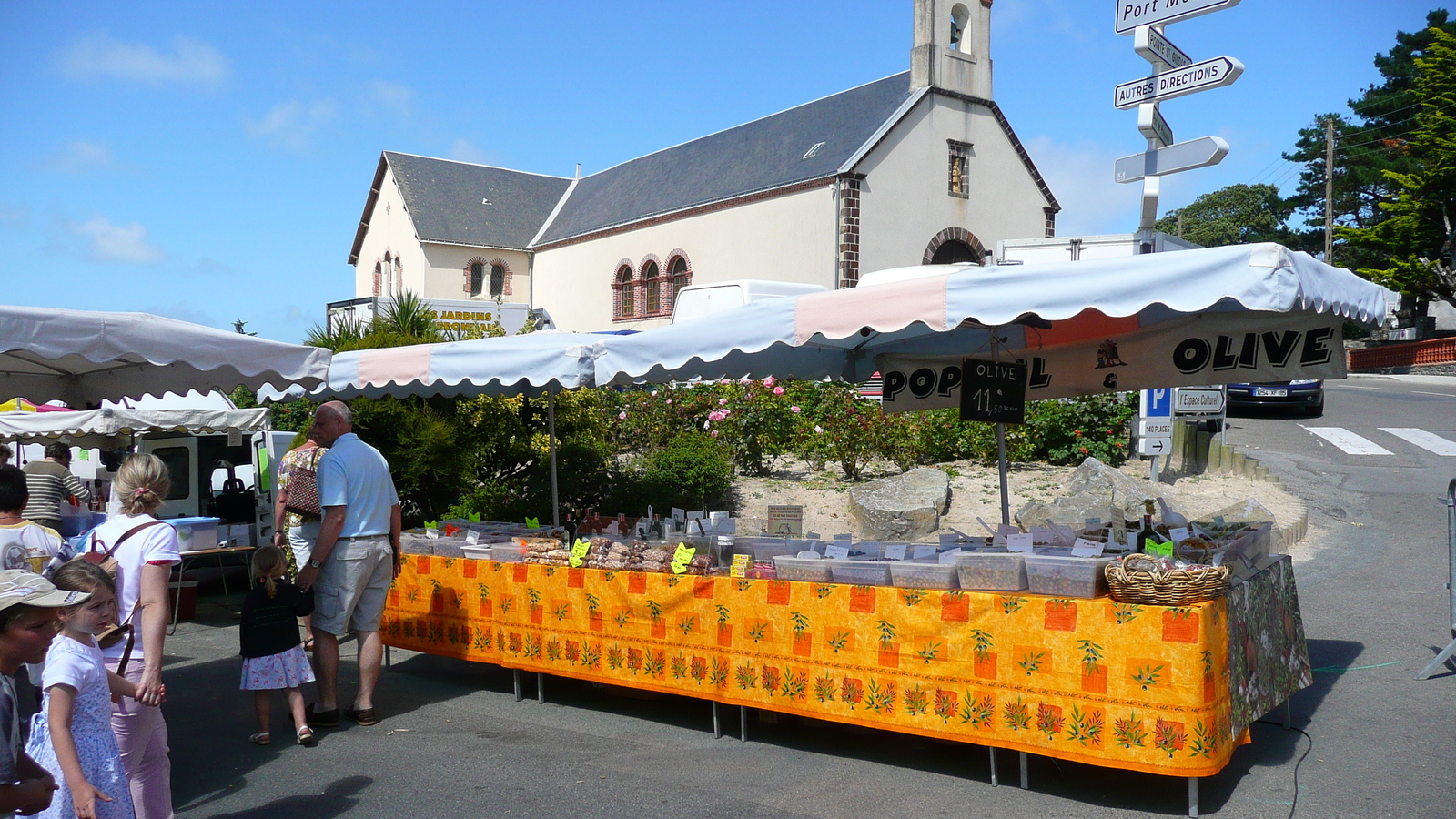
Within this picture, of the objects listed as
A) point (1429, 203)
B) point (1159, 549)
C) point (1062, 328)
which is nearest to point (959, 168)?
point (1429, 203)

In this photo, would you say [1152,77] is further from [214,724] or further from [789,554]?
[214,724]

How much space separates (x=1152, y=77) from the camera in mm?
8719

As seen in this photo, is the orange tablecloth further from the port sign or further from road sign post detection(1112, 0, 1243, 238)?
the port sign

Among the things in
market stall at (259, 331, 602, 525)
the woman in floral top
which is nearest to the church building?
market stall at (259, 331, 602, 525)

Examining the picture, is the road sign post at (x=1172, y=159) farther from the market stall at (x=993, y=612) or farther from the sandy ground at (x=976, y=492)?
the sandy ground at (x=976, y=492)

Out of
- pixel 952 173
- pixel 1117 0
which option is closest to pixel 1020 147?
pixel 952 173

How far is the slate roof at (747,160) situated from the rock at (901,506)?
16442 millimetres

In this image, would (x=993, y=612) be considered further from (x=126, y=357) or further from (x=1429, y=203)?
(x=1429, y=203)

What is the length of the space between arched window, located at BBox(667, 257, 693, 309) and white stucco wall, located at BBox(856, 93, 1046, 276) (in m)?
6.69

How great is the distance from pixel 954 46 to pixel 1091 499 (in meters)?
21.9

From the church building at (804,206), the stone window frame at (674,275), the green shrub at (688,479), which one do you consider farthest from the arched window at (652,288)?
the green shrub at (688,479)

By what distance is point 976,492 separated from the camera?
1271 centimetres

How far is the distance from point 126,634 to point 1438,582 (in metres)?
10.2

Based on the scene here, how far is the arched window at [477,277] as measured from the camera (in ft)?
131
